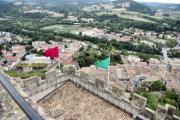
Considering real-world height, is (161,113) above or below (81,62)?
above

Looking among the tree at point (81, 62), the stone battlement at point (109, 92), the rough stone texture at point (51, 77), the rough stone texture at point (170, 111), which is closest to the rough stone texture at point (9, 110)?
the stone battlement at point (109, 92)

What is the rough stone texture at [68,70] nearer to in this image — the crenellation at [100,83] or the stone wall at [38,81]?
the stone wall at [38,81]

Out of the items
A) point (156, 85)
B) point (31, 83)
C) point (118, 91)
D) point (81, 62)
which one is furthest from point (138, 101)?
point (81, 62)

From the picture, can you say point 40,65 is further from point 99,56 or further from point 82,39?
point 82,39

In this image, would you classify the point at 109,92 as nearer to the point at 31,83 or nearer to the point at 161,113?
the point at 161,113

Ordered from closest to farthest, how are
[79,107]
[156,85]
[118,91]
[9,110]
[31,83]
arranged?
1. [9,110]
2. [118,91]
3. [79,107]
4. [31,83]
5. [156,85]

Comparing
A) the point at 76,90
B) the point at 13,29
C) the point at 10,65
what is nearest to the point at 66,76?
the point at 76,90

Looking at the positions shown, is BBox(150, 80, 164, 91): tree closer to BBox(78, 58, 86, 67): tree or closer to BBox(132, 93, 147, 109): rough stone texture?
BBox(78, 58, 86, 67): tree

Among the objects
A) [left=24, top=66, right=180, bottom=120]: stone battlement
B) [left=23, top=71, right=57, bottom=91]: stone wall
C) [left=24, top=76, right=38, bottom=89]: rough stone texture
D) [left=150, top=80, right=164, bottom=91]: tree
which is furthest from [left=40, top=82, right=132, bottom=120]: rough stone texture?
[left=150, top=80, right=164, bottom=91]: tree
